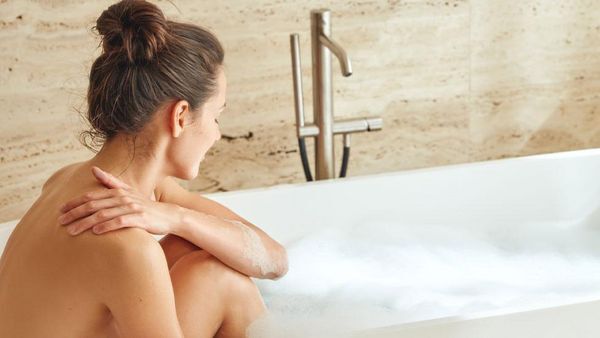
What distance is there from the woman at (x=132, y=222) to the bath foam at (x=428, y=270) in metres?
0.17

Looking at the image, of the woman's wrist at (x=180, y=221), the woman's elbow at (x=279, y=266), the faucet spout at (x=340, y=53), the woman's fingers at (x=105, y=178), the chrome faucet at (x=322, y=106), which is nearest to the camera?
the woman's fingers at (x=105, y=178)

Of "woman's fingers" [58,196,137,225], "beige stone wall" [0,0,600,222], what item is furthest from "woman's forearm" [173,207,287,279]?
"beige stone wall" [0,0,600,222]

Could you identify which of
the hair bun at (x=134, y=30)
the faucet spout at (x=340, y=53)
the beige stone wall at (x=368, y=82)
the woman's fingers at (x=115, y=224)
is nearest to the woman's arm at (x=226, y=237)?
the woman's fingers at (x=115, y=224)

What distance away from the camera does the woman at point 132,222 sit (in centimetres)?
132

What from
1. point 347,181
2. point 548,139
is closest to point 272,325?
point 347,181

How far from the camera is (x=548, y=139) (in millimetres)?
2885

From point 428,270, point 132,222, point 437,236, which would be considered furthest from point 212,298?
point 437,236

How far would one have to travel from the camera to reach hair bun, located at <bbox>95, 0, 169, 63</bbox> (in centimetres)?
142

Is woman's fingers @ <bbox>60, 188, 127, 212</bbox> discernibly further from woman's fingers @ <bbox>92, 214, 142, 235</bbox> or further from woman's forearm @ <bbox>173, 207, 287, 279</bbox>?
woman's forearm @ <bbox>173, 207, 287, 279</bbox>

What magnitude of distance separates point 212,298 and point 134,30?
0.49 metres

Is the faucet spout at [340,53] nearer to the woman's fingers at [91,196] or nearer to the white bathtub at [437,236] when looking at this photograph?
the white bathtub at [437,236]

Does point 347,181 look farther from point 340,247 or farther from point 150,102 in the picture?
point 150,102

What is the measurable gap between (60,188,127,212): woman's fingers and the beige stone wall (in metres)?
1.09

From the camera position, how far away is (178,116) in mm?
1437
